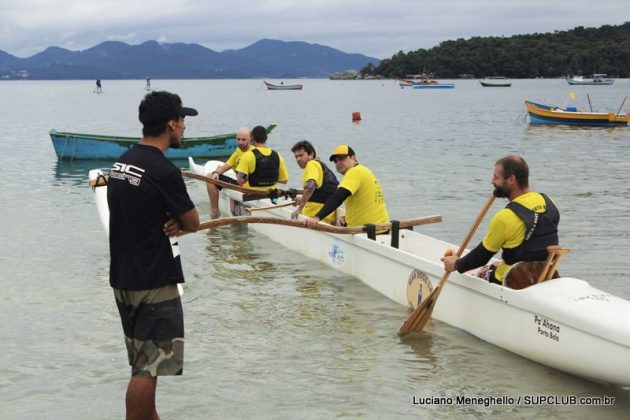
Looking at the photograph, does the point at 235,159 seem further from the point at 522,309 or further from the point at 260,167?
the point at 522,309

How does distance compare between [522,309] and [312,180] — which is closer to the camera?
[522,309]

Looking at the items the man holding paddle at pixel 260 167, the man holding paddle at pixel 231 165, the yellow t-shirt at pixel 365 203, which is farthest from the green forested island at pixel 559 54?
the yellow t-shirt at pixel 365 203

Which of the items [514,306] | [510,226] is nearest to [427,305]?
[514,306]

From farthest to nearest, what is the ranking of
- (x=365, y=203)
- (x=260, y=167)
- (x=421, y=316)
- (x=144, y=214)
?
(x=260, y=167)
(x=365, y=203)
(x=421, y=316)
(x=144, y=214)

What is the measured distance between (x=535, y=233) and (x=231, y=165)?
8.40 metres

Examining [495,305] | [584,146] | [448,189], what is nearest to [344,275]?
[495,305]

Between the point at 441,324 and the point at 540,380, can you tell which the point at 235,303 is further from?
the point at 540,380

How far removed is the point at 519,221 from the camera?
6902 mm

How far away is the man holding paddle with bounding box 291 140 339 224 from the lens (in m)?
10.9

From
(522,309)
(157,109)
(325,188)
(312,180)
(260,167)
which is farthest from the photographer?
(260,167)

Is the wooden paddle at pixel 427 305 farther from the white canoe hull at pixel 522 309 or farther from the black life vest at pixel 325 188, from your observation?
the black life vest at pixel 325 188

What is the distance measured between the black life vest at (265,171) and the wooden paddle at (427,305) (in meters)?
5.98

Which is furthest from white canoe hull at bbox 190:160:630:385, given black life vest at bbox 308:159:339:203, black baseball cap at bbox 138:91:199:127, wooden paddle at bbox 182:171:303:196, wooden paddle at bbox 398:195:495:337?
black baseball cap at bbox 138:91:199:127

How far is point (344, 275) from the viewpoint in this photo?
1056 cm
